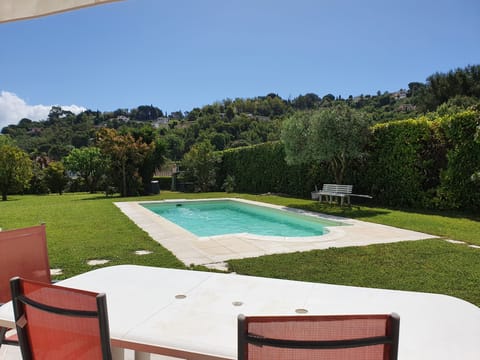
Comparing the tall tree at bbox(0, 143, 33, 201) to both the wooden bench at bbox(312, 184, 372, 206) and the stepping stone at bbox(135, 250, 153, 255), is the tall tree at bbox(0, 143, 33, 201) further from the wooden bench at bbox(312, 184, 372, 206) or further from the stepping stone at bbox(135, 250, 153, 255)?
the stepping stone at bbox(135, 250, 153, 255)

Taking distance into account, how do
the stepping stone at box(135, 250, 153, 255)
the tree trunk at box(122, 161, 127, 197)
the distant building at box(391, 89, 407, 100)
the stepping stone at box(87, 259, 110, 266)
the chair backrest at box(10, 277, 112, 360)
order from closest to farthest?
the chair backrest at box(10, 277, 112, 360) < the stepping stone at box(87, 259, 110, 266) < the stepping stone at box(135, 250, 153, 255) < the tree trunk at box(122, 161, 127, 197) < the distant building at box(391, 89, 407, 100)

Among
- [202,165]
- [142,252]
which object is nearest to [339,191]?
[142,252]

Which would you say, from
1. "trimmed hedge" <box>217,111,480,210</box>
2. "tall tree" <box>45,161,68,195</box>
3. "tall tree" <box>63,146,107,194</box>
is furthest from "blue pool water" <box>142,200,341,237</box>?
"tall tree" <box>45,161,68,195</box>

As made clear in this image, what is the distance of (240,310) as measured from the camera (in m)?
1.79

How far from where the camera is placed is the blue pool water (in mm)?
9688

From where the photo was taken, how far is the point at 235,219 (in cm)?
1223

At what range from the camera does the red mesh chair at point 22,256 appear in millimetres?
2416

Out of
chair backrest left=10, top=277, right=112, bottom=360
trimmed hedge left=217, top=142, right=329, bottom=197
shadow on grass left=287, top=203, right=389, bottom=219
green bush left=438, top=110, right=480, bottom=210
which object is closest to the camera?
chair backrest left=10, top=277, right=112, bottom=360

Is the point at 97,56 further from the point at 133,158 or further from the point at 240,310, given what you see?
the point at 240,310

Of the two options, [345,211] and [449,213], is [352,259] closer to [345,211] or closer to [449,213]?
[345,211]

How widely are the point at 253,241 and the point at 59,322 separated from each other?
5.70 meters

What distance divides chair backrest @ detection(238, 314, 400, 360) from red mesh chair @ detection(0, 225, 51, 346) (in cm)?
204

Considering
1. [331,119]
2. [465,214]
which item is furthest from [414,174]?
[331,119]

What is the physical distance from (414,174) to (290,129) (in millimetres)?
4858
